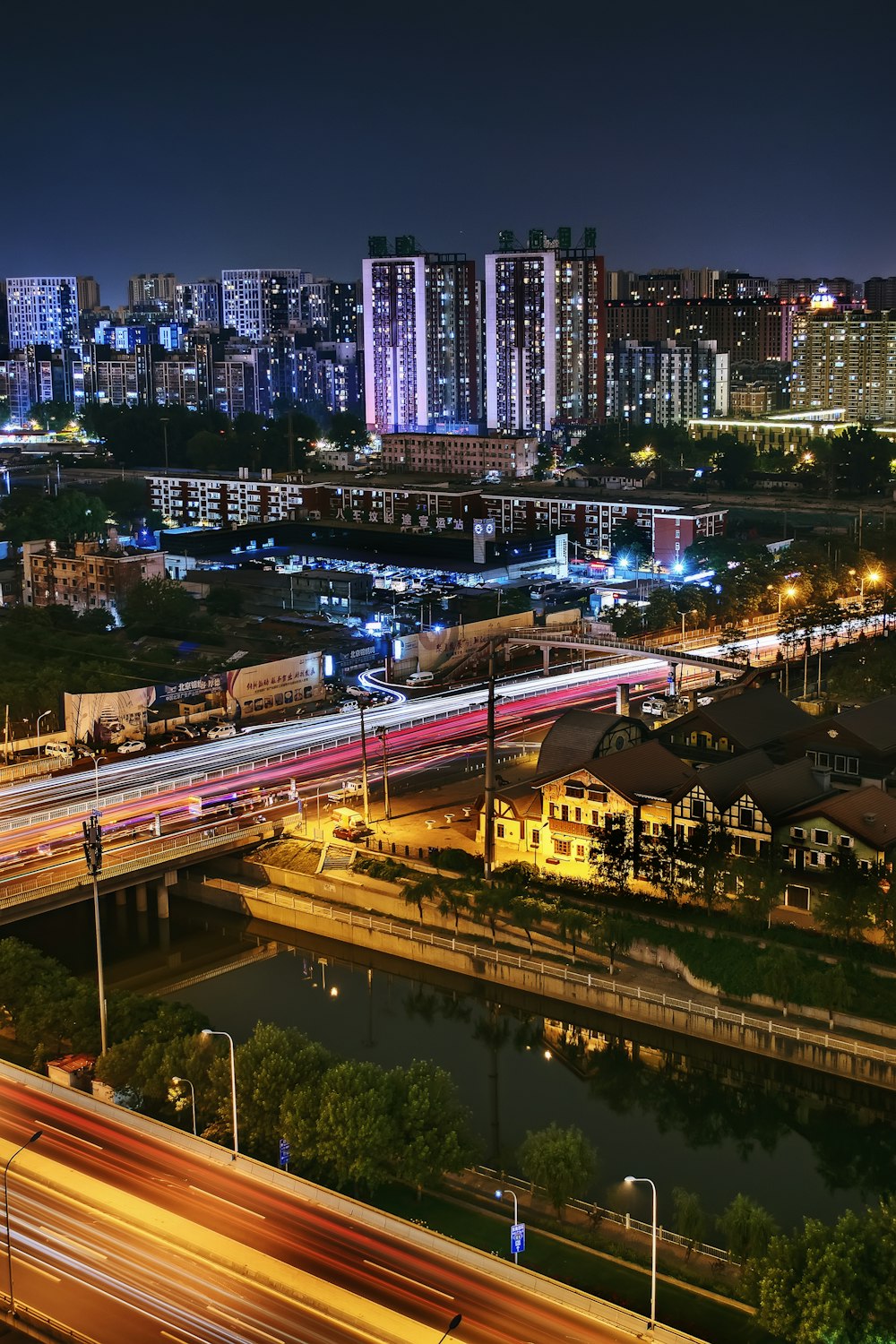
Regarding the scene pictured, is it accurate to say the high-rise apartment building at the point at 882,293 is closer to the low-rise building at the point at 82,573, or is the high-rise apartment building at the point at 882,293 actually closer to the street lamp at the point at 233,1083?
the low-rise building at the point at 82,573

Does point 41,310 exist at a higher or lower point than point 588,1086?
higher

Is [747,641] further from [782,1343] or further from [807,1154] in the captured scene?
[782,1343]

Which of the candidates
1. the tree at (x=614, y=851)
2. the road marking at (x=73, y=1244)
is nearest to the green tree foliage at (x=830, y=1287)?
the road marking at (x=73, y=1244)

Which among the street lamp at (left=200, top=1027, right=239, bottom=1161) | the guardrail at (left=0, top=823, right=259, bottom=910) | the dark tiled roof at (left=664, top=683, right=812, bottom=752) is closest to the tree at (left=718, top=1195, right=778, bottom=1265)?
the street lamp at (left=200, top=1027, right=239, bottom=1161)

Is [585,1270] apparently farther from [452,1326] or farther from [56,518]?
[56,518]

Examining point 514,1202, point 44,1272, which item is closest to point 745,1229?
point 514,1202

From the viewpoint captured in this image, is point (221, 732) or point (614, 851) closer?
point (614, 851)
